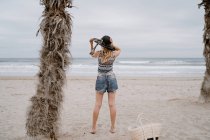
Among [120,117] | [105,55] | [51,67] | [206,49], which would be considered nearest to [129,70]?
[206,49]

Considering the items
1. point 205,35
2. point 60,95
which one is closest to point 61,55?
point 60,95

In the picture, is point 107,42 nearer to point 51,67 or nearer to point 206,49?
point 51,67

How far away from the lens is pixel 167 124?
22.8ft

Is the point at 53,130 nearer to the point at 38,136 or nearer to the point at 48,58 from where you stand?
the point at 38,136

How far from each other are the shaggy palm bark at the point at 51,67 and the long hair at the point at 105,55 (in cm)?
79

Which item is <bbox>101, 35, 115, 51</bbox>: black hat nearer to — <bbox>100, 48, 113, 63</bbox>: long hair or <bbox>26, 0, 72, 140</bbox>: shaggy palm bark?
<bbox>100, 48, 113, 63</bbox>: long hair

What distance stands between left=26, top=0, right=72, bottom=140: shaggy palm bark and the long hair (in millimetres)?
788

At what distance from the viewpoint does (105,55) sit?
18.9ft

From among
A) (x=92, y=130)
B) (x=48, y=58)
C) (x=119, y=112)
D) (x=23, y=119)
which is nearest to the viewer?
(x=48, y=58)

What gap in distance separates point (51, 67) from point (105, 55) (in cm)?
123

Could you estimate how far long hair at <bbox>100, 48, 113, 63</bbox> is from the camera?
5737mm

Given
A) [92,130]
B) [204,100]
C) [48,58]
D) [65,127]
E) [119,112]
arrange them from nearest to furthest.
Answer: [48,58] < [92,130] < [65,127] < [119,112] < [204,100]

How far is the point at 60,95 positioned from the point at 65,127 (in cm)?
167

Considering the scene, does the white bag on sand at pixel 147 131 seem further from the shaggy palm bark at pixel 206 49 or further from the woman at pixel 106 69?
the shaggy palm bark at pixel 206 49
